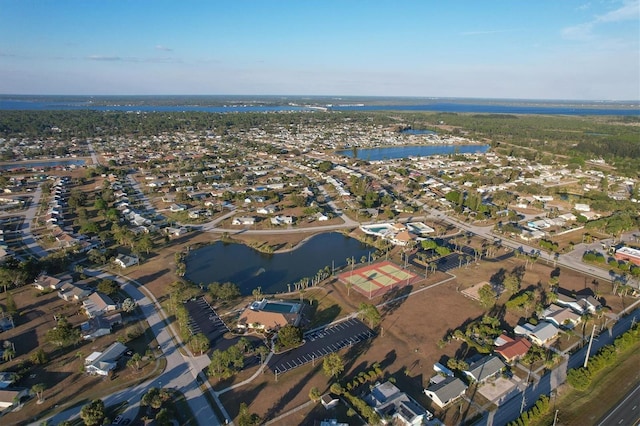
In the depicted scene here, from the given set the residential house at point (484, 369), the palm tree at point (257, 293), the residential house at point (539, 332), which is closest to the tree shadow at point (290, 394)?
the residential house at point (484, 369)

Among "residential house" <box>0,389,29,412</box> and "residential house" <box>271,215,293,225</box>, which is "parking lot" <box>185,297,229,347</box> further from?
"residential house" <box>271,215,293,225</box>

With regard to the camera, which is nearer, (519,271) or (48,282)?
(48,282)

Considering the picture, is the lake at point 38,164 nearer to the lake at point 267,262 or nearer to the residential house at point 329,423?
the lake at point 267,262

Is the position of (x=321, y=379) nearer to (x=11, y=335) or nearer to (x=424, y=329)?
(x=424, y=329)

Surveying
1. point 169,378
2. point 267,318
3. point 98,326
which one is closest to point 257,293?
point 267,318

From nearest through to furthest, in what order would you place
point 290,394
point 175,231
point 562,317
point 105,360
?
point 290,394 < point 105,360 < point 562,317 < point 175,231

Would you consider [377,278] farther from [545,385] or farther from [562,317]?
[545,385]

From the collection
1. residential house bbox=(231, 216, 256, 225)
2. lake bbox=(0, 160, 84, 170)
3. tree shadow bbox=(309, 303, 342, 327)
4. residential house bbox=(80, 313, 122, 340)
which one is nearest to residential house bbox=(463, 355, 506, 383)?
tree shadow bbox=(309, 303, 342, 327)
